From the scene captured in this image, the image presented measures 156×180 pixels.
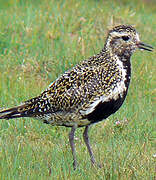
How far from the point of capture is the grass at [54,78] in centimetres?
572

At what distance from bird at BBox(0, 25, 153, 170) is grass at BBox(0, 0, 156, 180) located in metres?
0.36

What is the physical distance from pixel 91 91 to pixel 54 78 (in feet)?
9.86

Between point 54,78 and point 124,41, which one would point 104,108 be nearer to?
point 124,41

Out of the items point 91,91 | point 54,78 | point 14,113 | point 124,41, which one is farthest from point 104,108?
point 54,78

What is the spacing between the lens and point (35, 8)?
461 inches

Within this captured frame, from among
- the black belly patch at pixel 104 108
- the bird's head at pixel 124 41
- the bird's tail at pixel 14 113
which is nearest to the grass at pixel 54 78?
the bird's tail at pixel 14 113

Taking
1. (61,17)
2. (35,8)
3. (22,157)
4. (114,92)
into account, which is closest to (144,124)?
(114,92)

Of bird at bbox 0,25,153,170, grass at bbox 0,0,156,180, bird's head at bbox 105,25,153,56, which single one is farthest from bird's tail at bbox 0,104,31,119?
bird's head at bbox 105,25,153,56

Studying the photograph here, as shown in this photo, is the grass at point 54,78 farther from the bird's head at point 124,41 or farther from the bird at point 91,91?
the bird's head at point 124,41

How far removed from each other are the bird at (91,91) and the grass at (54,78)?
364mm

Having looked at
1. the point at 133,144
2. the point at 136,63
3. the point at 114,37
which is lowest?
the point at 133,144

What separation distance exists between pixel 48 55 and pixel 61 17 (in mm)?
1508

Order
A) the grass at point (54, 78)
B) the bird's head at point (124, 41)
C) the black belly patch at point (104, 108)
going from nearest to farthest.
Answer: the grass at point (54, 78) < the black belly patch at point (104, 108) < the bird's head at point (124, 41)

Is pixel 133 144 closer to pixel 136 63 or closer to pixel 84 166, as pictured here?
pixel 84 166
